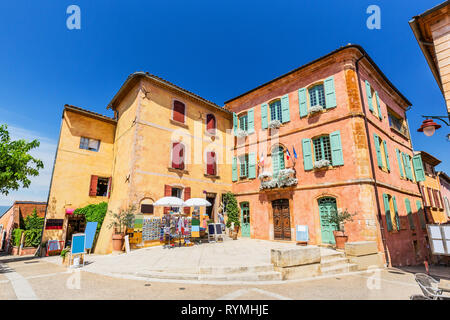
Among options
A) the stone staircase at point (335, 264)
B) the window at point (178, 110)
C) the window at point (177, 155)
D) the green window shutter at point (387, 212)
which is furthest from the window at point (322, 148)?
the window at point (178, 110)

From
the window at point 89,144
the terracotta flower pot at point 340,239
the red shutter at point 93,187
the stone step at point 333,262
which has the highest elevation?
the window at point 89,144

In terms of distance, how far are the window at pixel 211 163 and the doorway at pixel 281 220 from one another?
176 inches

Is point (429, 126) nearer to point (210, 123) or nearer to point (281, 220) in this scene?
point (281, 220)

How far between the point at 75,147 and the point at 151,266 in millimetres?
10314

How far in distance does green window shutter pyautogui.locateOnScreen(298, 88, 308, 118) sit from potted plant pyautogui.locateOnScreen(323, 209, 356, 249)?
17.8 feet

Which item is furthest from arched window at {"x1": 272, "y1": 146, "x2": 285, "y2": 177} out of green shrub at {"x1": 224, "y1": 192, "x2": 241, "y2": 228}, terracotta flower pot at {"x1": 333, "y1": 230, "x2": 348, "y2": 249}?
terracotta flower pot at {"x1": 333, "y1": 230, "x2": 348, "y2": 249}

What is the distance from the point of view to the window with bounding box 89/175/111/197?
1352cm

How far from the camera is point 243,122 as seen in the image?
1614 cm

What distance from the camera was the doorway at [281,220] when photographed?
12211mm

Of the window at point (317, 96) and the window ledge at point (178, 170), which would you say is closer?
the window at point (317, 96)

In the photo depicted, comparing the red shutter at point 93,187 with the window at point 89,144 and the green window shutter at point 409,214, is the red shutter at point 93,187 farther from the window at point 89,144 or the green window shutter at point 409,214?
the green window shutter at point 409,214

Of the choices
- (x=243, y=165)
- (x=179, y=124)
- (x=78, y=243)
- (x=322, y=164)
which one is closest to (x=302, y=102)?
(x=322, y=164)
